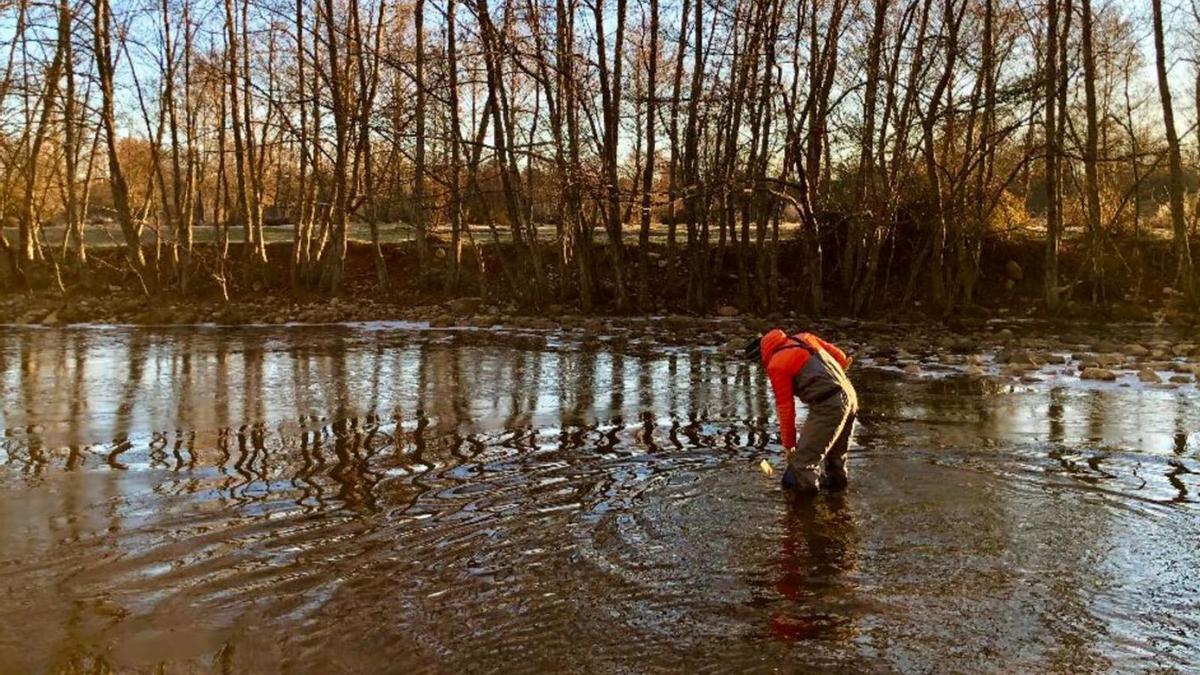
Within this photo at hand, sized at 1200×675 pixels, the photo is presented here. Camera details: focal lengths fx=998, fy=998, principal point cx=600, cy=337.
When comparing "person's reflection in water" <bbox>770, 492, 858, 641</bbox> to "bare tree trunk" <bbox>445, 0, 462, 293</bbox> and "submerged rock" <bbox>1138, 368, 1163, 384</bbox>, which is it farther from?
"bare tree trunk" <bbox>445, 0, 462, 293</bbox>

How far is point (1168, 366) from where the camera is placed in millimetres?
15250

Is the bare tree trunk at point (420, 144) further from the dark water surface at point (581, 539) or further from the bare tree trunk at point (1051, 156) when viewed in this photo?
the bare tree trunk at point (1051, 156)

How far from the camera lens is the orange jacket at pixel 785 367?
729cm

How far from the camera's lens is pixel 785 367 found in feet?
24.2

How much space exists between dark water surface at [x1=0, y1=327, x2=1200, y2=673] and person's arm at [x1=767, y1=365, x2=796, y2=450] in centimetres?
50

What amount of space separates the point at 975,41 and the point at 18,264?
28.0 meters

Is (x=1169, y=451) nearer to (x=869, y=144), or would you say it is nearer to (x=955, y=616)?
(x=955, y=616)

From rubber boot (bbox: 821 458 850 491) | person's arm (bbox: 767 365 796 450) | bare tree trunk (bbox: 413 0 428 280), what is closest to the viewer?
person's arm (bbox: 767 365 796 450)

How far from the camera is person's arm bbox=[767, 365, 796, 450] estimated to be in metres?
7.27

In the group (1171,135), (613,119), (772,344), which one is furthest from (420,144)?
(772,344)

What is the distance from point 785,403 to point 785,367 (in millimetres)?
272

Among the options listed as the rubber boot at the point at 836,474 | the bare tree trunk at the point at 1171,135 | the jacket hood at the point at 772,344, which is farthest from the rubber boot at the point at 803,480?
the bare tree trunk at the point at 1171,135

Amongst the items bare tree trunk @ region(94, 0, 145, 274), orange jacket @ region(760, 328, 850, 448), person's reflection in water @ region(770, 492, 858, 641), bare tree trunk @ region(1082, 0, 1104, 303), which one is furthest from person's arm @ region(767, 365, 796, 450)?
bare tree trunk @ region(94, 0, 145, 274)

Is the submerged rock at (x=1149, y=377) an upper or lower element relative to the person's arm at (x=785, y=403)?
lower
